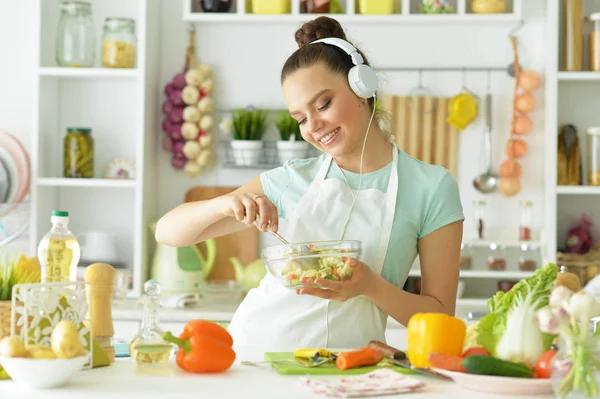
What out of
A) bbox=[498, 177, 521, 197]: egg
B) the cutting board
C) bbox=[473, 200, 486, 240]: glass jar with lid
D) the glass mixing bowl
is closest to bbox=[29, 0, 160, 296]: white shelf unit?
the cutting board

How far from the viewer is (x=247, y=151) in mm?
3730

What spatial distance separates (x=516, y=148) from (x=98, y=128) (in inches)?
69.7

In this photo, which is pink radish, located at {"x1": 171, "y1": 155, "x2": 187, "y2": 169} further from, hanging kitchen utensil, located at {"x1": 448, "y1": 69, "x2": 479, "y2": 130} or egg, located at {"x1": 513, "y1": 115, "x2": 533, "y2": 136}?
egg, located at {"x1": 513, "y1": 115, "x2": 533, "y2": 136}

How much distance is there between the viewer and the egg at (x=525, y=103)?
3633mm

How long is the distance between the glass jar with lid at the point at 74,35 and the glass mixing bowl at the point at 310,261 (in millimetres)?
2203

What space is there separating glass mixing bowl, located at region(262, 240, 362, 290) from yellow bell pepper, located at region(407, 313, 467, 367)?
276 mm

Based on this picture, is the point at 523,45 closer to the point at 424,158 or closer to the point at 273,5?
the point at 424,158

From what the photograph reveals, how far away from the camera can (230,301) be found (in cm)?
361

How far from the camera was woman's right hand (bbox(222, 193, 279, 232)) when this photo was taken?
1802 mm

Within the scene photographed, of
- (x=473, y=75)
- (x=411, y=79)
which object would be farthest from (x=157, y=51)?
(x=473, y=75)

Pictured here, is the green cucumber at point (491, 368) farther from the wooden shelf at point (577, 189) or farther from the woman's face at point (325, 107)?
the wooden shelf at point (577, 189)

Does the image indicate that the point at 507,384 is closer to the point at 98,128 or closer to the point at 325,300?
Answer: the point at 325,300

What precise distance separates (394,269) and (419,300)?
0.10 m

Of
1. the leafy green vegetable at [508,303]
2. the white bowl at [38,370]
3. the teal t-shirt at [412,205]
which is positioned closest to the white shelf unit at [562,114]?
the teal t-shirt at [412,205]
